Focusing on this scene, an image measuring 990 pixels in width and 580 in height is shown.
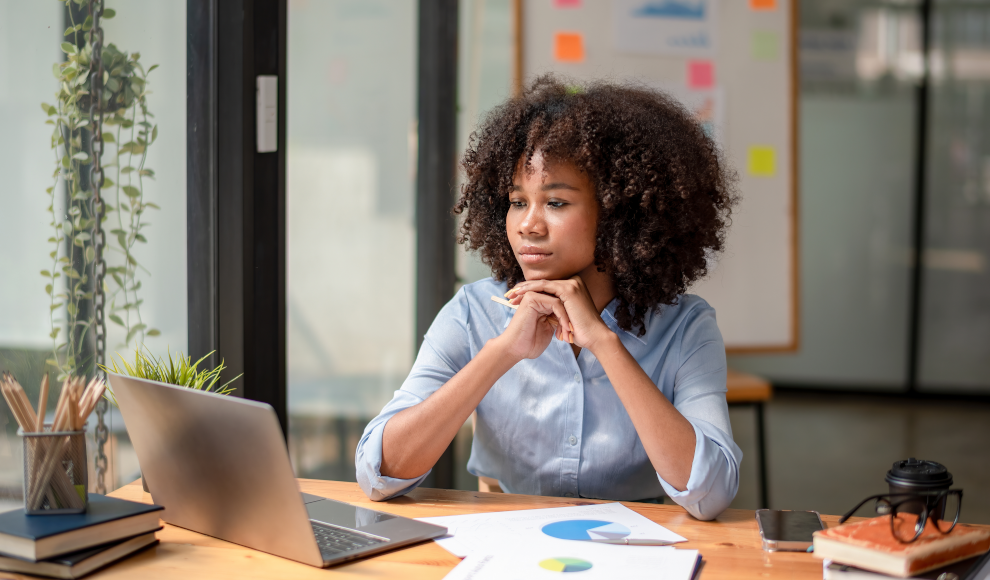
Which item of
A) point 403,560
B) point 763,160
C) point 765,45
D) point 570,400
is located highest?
point 765,45

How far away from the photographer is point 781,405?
524 centimetres

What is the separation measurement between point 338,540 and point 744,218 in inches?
98.6

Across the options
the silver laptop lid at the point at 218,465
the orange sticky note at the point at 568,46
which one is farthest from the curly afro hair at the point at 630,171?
the orange sticky note at the point at 568,46

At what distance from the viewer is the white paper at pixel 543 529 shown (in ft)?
3.47

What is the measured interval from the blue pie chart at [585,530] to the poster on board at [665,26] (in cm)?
226

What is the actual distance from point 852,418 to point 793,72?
2528 millimetres

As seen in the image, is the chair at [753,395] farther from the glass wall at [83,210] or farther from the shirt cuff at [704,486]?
the glass wall at [83,210]

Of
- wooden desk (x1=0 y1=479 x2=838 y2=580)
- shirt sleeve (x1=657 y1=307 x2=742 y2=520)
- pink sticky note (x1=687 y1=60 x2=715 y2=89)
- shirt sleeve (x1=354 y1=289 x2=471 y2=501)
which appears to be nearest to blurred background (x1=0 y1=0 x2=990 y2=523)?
pink sticky note (x1=687 y1=60 x2=715 y2=89)

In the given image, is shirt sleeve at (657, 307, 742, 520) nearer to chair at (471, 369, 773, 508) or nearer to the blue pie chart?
the blue pie chart

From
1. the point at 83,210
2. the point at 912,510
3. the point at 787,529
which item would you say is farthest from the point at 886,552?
the point at 83,210

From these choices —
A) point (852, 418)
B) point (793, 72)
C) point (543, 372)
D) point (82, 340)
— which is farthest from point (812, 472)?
point (82, 340)

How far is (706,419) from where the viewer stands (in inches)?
52.8

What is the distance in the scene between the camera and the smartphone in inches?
41.9

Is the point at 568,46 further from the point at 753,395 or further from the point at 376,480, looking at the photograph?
the point at 376,480
